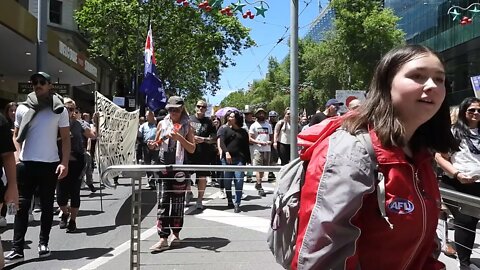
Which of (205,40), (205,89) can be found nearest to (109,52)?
(205,40)

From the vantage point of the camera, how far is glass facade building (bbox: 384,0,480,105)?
41.9 meters

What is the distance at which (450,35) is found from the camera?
149ft

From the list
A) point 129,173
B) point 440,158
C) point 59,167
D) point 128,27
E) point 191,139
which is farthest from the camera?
point 128,27

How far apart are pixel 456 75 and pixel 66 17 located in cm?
3323

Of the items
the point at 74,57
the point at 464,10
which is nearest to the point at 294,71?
the point at 464,10

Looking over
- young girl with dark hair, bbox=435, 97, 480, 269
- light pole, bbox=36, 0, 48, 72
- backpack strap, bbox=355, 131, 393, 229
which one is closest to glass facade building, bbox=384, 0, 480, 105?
light pole, bbox=36, 0, 48, 72

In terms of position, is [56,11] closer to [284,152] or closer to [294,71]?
[284,152]

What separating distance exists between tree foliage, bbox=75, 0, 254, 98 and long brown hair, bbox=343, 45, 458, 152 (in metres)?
30.2

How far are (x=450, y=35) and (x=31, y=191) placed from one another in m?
45.8

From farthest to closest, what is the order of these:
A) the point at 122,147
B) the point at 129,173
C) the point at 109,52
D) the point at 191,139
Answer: the point at 109,52
the point at 122,147
the point at 191,139
the point at 129,173

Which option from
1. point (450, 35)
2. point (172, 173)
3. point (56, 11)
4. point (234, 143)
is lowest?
point (172, 173)

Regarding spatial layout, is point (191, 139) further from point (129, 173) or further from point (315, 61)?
point (315, 61)

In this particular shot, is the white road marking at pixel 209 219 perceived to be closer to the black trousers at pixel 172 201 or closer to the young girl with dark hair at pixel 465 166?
the black trousers at pixel 172 201

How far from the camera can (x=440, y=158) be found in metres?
5.03
